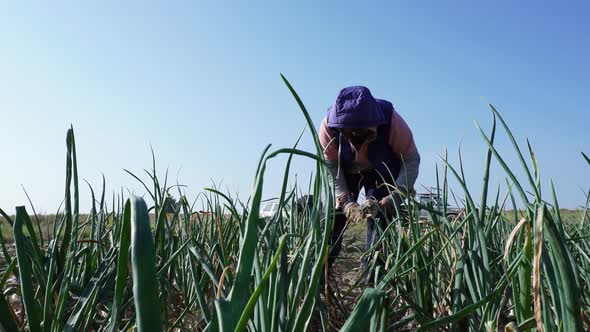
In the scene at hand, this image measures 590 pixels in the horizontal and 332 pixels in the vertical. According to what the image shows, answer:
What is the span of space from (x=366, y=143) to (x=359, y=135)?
48 millimetres

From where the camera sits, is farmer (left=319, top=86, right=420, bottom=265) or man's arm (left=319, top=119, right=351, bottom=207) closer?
farmer (left=319, top=86, right=420, bottom=265)

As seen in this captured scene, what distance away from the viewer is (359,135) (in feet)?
8.01

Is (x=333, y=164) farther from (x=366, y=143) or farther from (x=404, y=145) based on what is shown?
(x=404, y=145)

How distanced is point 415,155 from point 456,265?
69.4 inches

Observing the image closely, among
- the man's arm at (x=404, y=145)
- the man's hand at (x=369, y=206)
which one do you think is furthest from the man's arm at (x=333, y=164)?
the man's hand at (x=369, y=206)

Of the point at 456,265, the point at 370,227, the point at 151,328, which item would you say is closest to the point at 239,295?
the point at 151,328

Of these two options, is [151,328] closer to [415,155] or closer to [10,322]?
[10,322]

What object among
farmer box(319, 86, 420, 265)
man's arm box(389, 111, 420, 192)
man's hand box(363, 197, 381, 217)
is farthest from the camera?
man's arm box(389, 111, 420, 192)

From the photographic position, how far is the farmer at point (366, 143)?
7.52 feet

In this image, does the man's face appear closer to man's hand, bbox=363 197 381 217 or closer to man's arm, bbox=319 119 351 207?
man's arm, bbox=319 119 351 207

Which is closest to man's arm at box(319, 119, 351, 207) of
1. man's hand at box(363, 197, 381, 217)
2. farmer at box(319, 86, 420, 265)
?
farmer at box(319, 86, 420, 265)

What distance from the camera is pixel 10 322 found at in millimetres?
496

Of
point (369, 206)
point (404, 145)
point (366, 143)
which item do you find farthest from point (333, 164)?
point (369, 206)

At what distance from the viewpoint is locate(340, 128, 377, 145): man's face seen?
2391 mm
